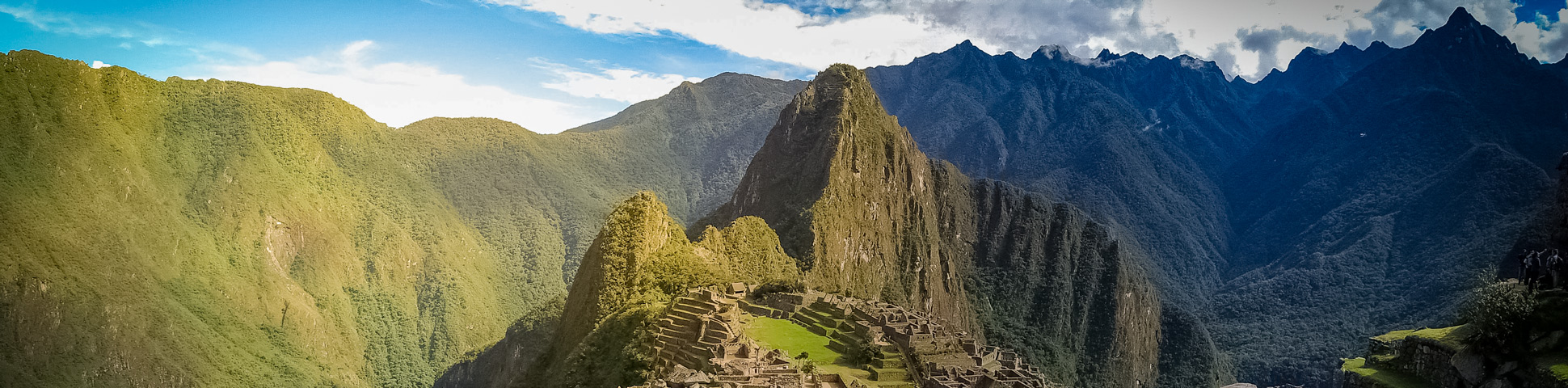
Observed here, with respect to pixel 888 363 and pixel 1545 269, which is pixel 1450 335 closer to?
pixel 1545 269

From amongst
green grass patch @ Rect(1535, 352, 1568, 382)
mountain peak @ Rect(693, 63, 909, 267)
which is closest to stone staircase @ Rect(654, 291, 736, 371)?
green grass patch @ Rect(1535, 352, 1568, 382)

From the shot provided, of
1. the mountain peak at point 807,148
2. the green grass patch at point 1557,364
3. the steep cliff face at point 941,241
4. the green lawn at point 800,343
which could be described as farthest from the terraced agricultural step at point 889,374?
the mountain peak at point 807,148

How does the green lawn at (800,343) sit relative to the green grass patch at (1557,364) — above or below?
below

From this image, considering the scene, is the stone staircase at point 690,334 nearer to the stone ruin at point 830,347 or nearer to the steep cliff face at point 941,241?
the stone ruin at point 830,347

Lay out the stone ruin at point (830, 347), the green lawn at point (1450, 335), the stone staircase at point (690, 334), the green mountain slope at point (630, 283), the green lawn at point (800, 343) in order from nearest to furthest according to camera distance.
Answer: the green lawn at point (1450, 335) < the stone ruin at point (830, 347) < the green lawn at point (800, 343) < the stone staircase at point (690, 334) < the green mountain slope at point (630, 283)

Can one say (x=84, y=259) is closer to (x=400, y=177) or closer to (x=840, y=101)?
(x=400, y=177)

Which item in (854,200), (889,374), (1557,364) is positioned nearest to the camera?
(1557,364)

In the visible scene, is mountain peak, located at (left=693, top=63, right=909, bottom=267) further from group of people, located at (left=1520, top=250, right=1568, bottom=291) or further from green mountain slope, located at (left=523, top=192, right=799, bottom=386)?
group of people, located at (left=1520, top=250, right=1568, bottom=291)

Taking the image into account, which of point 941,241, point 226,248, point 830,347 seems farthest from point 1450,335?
point 226,248
